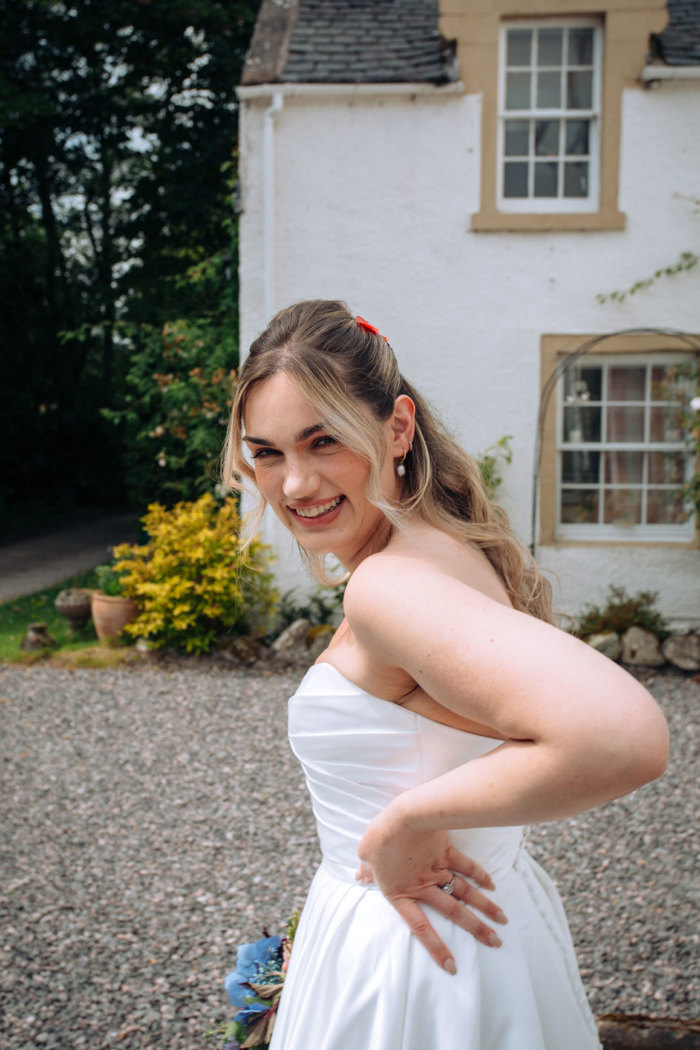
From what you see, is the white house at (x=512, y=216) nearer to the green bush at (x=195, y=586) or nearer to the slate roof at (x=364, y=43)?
the slate roof at (x=364, y=43)

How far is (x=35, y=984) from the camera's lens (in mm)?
3184

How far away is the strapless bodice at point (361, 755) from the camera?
1304mm

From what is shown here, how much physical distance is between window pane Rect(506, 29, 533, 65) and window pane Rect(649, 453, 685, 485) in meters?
3.82

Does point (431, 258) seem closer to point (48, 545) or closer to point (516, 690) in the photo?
point (516, 690)

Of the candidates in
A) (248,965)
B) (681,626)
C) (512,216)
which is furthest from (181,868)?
(512,216)

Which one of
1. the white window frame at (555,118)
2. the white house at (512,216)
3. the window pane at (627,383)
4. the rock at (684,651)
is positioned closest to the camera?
the rock at (684,651)

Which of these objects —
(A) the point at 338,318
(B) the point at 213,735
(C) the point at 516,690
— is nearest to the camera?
(C) the point at 516,690

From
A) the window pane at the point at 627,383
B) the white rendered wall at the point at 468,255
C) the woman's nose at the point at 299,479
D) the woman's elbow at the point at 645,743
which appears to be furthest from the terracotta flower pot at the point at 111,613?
the woman's elbow at the point at 645,743

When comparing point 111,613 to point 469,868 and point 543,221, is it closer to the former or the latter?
point 543,221

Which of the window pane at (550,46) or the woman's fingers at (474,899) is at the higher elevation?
the window pane at (550,46)

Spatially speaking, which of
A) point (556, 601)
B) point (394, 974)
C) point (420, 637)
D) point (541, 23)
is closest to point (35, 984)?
point (394, 974)

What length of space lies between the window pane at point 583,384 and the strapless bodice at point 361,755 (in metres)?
6.96

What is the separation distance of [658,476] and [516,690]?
25.2 feet

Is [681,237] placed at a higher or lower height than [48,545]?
higher
